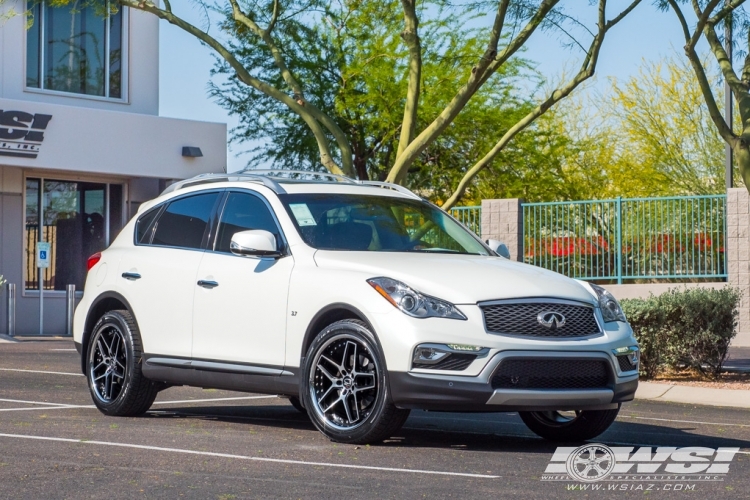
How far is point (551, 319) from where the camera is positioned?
7.76 m

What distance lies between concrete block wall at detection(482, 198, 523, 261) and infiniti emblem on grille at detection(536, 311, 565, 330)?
Result: 54.4ft

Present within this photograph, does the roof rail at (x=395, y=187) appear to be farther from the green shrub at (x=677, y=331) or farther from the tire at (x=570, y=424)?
the green shrub at (x=677, y=331)

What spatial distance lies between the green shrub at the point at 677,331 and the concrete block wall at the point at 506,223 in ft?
31.4

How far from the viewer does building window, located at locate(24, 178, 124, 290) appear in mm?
25484

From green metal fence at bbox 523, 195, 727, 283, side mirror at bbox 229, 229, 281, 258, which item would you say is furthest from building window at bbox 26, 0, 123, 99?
side mirror at bbox 229, 229, 281, 258

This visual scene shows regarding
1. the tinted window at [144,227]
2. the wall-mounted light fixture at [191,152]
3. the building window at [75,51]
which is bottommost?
the tinted window at [144,227]

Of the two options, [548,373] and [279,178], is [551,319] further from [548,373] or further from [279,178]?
[279,178]

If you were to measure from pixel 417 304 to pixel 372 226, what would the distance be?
145cm

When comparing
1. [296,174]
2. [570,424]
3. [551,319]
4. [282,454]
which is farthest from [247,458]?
[296,174]

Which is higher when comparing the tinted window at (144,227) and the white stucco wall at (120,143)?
the white stucco wall at (120,143)

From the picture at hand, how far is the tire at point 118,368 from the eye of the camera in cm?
956

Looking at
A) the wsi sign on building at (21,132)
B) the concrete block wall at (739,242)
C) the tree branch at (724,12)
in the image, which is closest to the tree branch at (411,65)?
the tree branch at (724,12)

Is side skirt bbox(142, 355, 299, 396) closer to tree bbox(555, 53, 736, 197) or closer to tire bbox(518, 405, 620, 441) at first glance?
tire bbox(518, 405, 620, 441)

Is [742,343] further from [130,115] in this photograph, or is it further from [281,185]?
[281,185]
